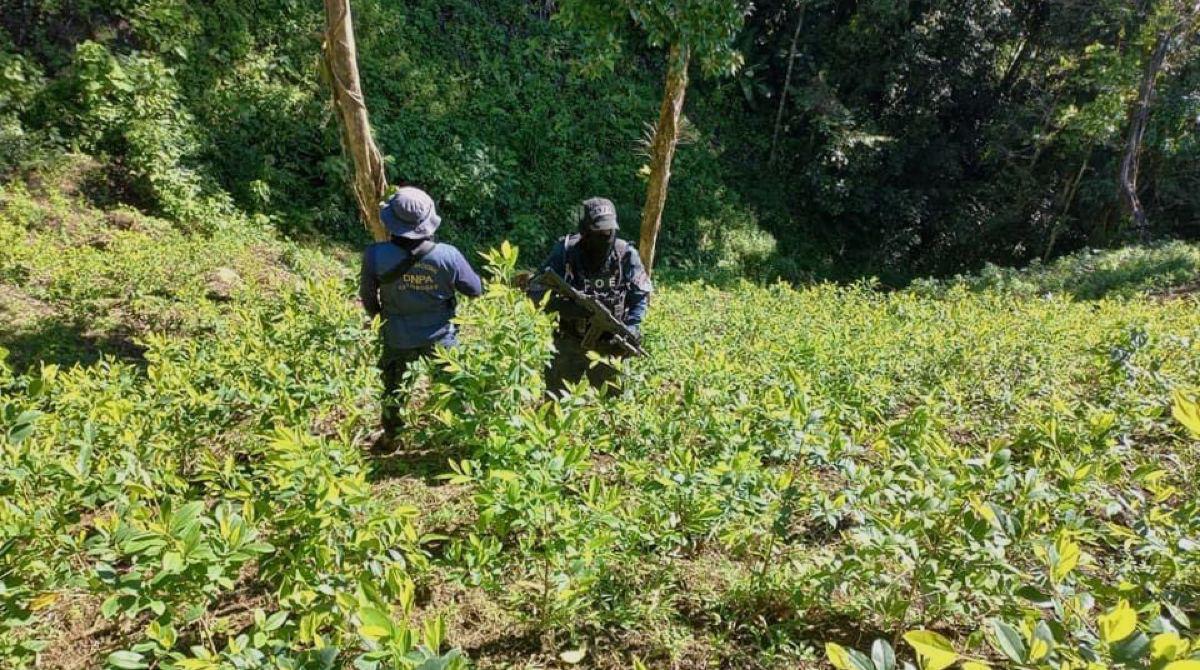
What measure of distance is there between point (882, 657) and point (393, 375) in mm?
3157

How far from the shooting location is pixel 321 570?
1.87 metres

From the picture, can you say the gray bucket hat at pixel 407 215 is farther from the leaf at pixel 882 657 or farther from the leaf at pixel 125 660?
the leaf at pixel 882 657

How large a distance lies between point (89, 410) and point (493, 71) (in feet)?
40.0

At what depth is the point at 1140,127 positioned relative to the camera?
14219 mm

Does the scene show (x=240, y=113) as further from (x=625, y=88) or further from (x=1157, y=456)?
(x=1157, y=456)

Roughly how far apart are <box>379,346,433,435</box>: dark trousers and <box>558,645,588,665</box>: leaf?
1.77 meters

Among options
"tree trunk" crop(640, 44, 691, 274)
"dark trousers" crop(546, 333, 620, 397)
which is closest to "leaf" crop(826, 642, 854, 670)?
"dark trousers" crop(546, 333, 620, 397)

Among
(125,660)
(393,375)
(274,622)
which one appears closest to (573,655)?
(274,622)

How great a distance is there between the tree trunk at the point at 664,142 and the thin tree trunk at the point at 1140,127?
1251cm

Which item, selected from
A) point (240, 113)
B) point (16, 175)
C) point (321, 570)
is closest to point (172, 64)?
point (240, 113)

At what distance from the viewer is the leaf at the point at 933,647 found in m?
0.99

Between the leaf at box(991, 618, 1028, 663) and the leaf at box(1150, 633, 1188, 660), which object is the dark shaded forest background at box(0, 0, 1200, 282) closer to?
the leaf at box(991, 618, 1028, 663)

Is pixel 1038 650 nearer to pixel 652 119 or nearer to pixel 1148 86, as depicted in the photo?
pixel 652 119

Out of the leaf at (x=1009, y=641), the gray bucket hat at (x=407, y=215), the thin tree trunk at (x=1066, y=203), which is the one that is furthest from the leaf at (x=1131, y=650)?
the thin tree trunk at (x=1066, y=203)
